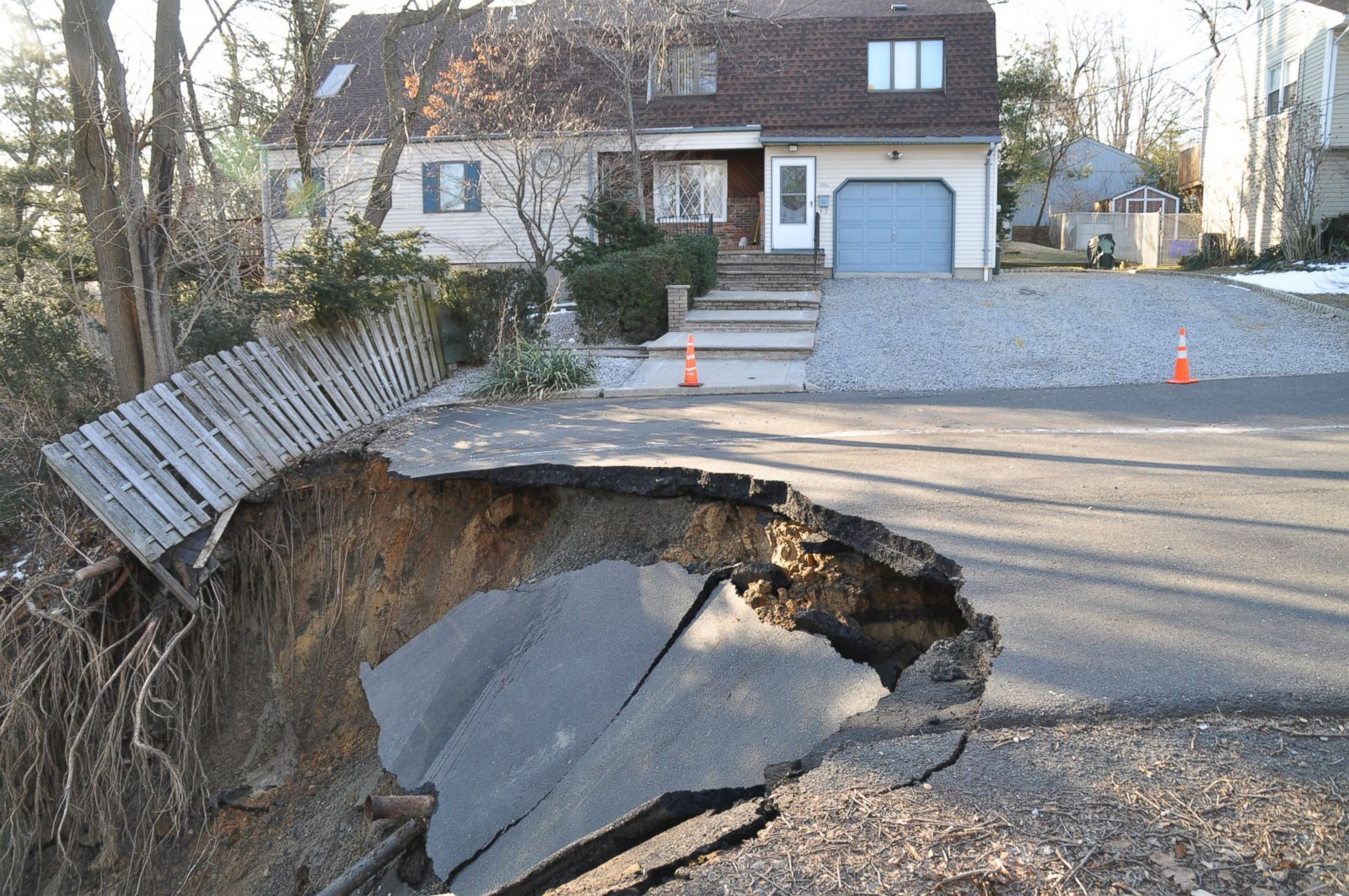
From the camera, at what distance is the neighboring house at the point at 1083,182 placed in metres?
45.9

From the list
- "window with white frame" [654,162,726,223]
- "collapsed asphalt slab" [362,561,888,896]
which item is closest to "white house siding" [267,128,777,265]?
"window with white frame" [654,162,726,223]

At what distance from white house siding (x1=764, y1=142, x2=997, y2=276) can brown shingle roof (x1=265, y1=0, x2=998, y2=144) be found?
1.64 feet

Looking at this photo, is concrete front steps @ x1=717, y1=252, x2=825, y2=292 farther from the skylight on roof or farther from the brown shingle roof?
the skylight on roof

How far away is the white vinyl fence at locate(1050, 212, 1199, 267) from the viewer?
31297mm

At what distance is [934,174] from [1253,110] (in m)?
10.4

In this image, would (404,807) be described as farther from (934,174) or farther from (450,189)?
(450,189)

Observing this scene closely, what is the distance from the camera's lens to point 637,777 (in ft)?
16.6

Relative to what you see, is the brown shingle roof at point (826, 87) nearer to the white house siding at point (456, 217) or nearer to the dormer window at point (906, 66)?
the dormer window at point (906, 66)

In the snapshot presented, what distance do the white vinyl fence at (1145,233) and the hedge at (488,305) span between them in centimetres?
2295

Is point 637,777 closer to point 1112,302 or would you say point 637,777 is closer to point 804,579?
point 804,579

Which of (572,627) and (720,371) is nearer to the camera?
(572,627)

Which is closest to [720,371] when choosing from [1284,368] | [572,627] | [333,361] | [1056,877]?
[333,361]

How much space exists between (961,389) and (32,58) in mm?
11663

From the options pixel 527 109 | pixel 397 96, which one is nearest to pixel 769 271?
pixel 527 109
